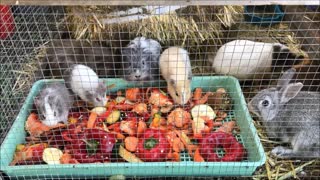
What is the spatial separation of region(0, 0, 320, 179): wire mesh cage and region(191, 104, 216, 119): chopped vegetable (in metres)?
0.01

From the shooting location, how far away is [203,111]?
296 centimetres

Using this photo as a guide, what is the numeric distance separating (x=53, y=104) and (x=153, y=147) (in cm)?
87

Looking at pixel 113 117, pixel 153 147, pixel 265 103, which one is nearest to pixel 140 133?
pixel 153 147

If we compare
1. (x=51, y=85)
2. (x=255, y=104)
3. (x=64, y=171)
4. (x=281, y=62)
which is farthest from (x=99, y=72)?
(x=281, y=62)

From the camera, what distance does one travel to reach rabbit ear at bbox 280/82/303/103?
257 cm

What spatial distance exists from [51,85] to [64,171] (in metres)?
0.86

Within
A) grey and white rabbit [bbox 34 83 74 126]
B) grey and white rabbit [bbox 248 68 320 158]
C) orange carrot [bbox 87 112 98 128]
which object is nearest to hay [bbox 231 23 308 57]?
grey and white rabbit [bbox 248 68 320 158]

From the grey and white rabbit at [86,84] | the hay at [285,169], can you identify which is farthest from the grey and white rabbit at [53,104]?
the hay at [285,169]

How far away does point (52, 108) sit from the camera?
283 centimetres

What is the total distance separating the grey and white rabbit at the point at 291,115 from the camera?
105 inches

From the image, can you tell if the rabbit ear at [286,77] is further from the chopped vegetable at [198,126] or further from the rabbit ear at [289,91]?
the chopped vegetable at [198,126]

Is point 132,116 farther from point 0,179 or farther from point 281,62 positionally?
point 281,62

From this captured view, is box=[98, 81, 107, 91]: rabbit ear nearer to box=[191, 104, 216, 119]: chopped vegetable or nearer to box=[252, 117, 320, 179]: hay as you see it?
box=[191, 104, 216, 119]: chopped vegetable

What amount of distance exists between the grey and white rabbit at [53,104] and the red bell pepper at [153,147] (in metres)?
0.69
